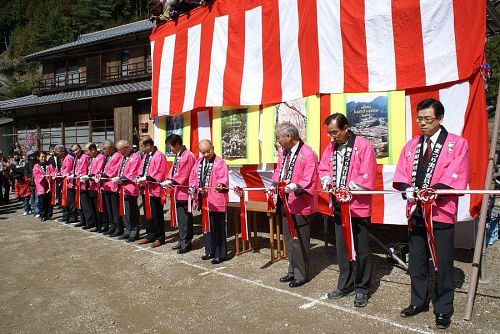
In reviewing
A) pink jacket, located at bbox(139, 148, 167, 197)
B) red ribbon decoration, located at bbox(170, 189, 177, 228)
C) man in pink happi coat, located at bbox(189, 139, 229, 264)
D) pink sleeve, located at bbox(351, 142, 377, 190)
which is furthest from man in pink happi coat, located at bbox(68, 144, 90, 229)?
pink sleeve, located at bbox(351, 142, 377, 190)

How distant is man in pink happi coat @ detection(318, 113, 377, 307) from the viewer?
151 inches

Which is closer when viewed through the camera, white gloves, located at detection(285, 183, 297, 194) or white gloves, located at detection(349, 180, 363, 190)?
white gloves, located at detection(349, 180, 363, 190)

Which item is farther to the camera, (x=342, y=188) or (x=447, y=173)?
(x=342, y=188)

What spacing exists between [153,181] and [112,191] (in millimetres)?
1263

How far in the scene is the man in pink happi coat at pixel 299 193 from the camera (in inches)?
171

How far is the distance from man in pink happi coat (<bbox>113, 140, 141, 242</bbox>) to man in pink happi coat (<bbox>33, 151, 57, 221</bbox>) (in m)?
3.33

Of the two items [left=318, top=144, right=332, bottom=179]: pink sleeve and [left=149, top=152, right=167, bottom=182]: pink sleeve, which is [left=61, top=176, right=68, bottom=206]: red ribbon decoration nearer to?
[left=149, top=152, right=167, bottom=182]: pink sleeve

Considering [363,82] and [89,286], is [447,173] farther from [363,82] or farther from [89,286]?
[89,286]

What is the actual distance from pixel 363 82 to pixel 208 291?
10.9 feet

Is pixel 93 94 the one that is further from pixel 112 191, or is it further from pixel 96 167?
pixel 112 191

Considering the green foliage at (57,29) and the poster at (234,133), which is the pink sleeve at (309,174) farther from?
the green foliage at (57,29)

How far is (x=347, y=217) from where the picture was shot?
3805 millimetres

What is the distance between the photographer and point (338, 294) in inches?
158

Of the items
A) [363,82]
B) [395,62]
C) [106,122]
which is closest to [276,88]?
[363,82]
